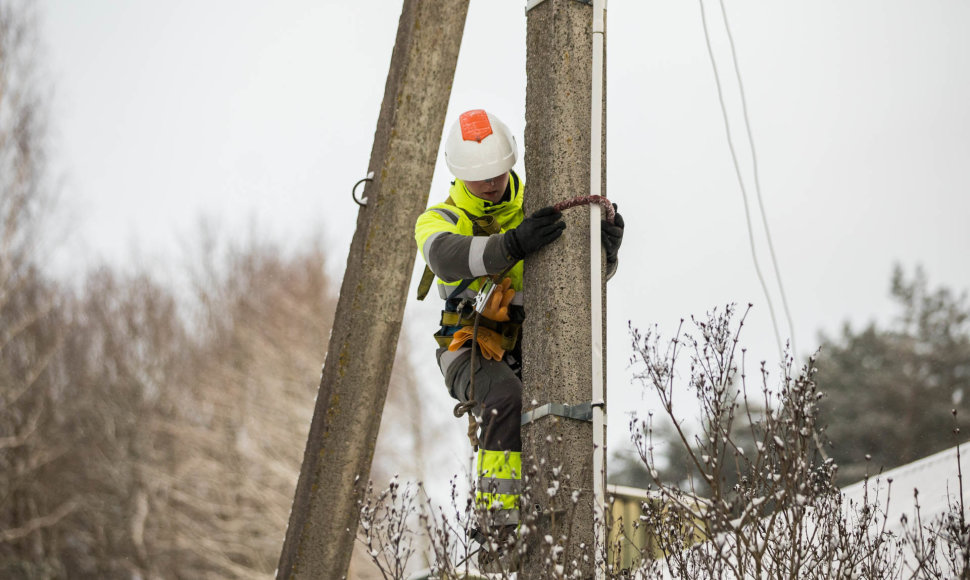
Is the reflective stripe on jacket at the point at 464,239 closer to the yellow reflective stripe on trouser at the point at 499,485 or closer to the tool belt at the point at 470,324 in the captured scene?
the tool belt at the point at 470,324

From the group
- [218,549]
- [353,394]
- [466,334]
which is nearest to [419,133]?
[466,334]

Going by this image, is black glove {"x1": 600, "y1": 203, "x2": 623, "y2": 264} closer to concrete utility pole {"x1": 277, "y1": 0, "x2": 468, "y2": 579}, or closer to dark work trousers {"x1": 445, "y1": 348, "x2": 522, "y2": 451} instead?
dark work trousers {"x1": 445, "y1": 348, "x2": 522, "y2": 451}

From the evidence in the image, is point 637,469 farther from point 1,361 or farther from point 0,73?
point 0,73

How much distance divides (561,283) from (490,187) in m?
0.67

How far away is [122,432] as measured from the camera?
2689 centimetres

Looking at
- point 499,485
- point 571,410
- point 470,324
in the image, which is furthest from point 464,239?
point 499,485

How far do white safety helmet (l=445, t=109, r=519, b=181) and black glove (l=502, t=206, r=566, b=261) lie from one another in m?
0.46

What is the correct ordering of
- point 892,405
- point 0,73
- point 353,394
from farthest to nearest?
point 892,405
point 0,73
point 353,394

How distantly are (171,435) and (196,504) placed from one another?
3.36 meters

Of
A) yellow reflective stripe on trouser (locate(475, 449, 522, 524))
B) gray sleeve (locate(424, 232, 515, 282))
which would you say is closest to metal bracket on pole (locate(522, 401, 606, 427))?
yellow reflective stripe on trouser (locate(475, 449, 522, 524))

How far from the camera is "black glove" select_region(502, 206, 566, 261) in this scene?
10.5ft

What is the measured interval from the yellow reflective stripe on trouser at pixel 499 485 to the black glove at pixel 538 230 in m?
0.69

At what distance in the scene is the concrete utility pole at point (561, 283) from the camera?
302 centimetres

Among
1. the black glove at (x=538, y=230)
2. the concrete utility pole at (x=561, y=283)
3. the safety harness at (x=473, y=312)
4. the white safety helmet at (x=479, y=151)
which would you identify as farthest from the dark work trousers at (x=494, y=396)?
the white safety helmet at (x=479, y=151)
